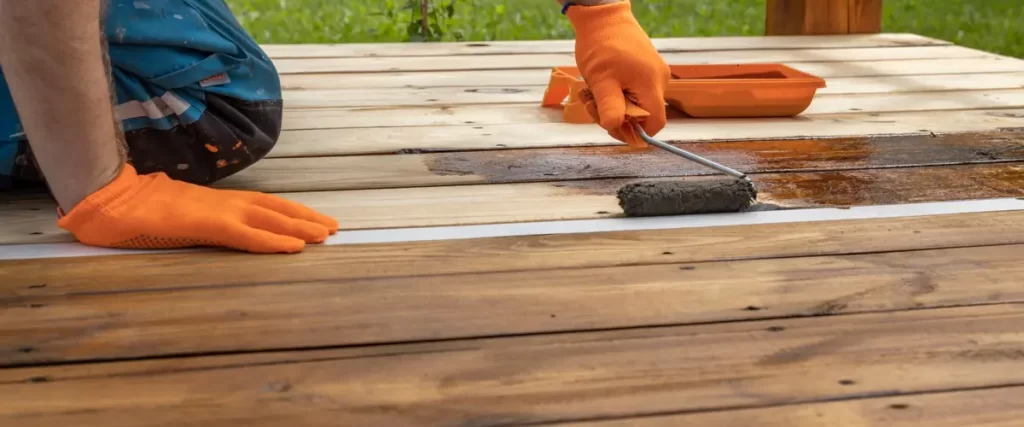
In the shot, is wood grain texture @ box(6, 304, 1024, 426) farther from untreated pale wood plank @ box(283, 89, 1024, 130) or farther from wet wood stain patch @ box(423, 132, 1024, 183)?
untreated pale wood plank @ box(283, 89, 1024, 130)

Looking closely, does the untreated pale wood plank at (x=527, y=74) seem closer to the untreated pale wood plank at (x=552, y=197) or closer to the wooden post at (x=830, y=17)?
the wooden post at (x=830, y=17)

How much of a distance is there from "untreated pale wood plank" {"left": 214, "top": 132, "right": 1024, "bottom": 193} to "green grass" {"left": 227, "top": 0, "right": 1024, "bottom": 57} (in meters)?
2.37

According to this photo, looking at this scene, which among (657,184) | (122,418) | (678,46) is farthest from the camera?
(678,46)

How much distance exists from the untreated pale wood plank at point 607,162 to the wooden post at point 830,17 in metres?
1.35

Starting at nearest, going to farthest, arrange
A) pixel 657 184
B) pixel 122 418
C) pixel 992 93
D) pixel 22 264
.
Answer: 1. pixel 122 418
2. pixel 22 264
3. pixel 657 184
4. pixel 992 93

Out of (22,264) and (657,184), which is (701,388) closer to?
(657,184)

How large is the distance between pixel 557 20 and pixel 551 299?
3557 mm

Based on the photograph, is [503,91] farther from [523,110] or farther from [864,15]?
[864,15]

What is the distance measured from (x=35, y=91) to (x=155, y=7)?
0.88 feet

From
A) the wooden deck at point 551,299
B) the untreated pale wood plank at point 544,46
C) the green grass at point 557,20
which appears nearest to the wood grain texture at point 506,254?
the wooden deck at point 551,299

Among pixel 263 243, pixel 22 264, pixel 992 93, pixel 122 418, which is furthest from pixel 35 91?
pixel 992 93

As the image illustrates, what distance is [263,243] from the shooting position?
1133mm

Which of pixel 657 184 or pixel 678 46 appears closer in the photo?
pixel 657 184

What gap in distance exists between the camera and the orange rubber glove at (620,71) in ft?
4.37
